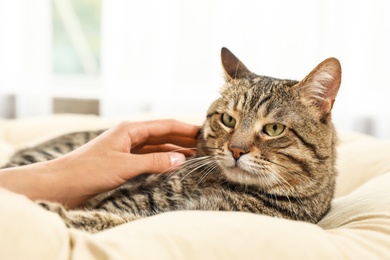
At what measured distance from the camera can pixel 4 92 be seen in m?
3.58

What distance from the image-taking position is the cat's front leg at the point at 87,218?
4.18 ft

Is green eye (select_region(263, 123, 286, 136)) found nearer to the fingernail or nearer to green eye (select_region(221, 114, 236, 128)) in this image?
green eye (select_region(221, 114, 236, 128))

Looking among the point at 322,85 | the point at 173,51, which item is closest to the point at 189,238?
the point at 322,85

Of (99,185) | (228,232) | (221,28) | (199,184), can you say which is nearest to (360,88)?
(221,28)

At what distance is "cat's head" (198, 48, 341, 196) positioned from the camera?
4.56 ft

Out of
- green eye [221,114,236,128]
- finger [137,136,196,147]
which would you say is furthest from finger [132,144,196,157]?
green eye [221,114,236,128]

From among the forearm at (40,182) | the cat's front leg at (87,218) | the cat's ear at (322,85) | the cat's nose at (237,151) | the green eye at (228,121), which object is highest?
the cat's ear at (322,85)

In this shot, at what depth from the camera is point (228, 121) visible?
59.5 inches

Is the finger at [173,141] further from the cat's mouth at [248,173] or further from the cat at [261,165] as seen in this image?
the cat's mouth at [248,173]

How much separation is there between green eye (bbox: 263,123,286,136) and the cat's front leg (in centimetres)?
41

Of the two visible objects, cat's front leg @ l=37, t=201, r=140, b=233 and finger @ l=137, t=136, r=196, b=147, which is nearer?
cat's front leg @ l=37, t=201, r=140, b=233

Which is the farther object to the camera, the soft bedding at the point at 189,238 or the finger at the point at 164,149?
the finger at the point at 164,149

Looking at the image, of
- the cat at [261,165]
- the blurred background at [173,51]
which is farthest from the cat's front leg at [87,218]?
the blurred background at [173,51]

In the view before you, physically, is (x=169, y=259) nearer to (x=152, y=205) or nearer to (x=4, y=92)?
(x=152, y=205)
